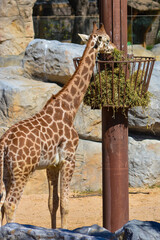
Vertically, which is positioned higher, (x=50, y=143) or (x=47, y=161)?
(x=50, y=143)

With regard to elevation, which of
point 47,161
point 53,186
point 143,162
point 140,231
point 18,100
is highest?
point 140,231

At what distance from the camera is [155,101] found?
8.45m

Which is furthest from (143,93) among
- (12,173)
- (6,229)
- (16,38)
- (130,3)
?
(130,3)

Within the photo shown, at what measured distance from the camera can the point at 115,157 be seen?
4.84 meters

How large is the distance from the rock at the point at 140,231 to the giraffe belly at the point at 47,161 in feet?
5.75

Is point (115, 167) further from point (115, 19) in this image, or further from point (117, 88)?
point (115, 19)

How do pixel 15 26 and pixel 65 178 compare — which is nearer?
pixel 65 178

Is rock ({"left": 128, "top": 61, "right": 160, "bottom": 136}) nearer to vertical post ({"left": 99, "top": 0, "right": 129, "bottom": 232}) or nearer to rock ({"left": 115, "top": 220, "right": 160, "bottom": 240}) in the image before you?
vertical post ({"left": 99, "top": 0, "right": 129, "bottom": 232})

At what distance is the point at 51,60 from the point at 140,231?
5.65 meters

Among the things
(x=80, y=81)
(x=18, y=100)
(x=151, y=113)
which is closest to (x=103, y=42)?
(x=80, y=81)

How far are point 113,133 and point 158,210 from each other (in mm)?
3238

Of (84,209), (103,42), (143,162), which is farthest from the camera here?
(143,162)

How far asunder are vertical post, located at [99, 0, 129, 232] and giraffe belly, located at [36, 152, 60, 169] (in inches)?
22.6

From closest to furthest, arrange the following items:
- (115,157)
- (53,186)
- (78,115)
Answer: (115,157), (53,186), (78,115)
